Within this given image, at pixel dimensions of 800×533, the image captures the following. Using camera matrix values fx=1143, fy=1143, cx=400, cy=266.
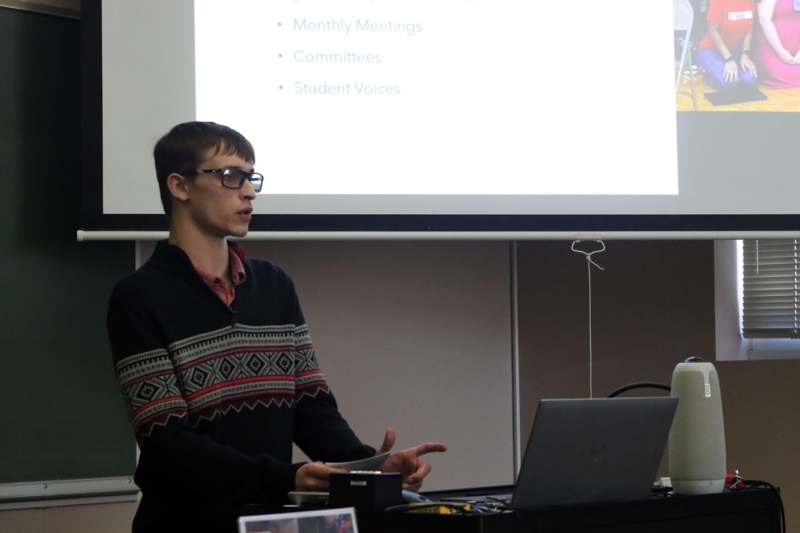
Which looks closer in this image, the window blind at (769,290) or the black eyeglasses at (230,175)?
the black eyeglasses at (230,175)

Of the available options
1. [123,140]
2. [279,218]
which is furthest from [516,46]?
[123,140]

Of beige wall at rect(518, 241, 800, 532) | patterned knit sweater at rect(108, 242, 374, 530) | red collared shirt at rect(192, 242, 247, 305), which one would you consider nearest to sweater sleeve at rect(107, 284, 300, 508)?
patterned knit sweater at rect(108, 242, 374, 530)

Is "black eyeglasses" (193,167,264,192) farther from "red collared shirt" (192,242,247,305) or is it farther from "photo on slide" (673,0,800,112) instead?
"photo on slide" (673,0,800,112)

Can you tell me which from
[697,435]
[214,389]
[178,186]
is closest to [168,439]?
[214,389]

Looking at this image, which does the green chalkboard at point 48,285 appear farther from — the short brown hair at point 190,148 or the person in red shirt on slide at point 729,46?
the person in red shirt on slide at point 729,46

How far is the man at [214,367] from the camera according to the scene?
1790 millimetres

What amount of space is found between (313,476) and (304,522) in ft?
0.91

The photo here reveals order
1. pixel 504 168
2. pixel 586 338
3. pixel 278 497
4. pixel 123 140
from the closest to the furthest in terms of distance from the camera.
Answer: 1. pixel 278 497
2. pixel 123 140
3. pixel 504 168
4. pixel 586 338

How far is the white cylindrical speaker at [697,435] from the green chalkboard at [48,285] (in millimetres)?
1643

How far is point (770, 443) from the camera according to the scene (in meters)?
3.89

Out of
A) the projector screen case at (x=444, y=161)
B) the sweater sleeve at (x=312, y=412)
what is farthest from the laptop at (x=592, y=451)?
the projector screen case at (x=444, y=161)

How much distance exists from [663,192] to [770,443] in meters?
1.04

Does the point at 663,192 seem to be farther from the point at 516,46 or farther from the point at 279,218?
the point at 279,218

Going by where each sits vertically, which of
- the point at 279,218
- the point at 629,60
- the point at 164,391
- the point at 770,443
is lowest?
the point at 770,443
